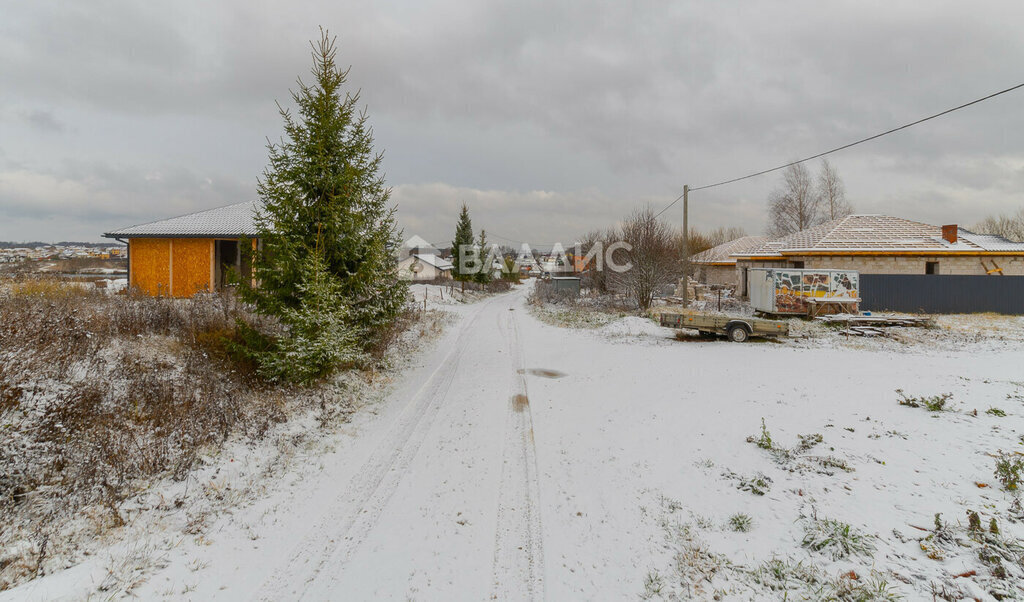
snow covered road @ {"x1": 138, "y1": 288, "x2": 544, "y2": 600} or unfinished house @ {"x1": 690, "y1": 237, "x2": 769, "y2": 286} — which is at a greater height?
unfinished house @ {"x1": 690, "y1": 237, "x2": 769, "y2": 286}

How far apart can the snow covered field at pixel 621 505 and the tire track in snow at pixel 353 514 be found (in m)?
0.02

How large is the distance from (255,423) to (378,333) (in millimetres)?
3845

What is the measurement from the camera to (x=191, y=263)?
56.9 ft

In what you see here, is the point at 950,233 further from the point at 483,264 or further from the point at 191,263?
the point at 191,263

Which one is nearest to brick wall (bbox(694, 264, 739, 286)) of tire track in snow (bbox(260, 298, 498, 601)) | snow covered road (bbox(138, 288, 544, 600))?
tire track in snow (bbox(260, 298, 498, 601))

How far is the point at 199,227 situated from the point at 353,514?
18.5m

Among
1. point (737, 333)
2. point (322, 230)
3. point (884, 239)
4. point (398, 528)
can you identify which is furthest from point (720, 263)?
point (398, 528)

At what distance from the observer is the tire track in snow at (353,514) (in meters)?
3.19

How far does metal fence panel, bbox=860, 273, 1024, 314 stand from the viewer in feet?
60.6

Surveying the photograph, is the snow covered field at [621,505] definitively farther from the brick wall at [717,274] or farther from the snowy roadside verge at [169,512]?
the brick wall at [717,274]

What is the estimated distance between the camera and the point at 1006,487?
420 centimetres

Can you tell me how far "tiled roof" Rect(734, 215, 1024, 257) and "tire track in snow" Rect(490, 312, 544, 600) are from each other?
2167 cm

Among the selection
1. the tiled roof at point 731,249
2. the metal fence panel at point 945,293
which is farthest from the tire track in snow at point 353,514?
the tiled roof at point 731,249

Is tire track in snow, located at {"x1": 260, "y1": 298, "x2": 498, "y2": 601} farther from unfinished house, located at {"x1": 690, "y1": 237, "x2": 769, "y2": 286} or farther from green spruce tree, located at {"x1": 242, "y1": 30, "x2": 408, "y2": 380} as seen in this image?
unfinished house, located at {"x1": 690, "y1": 237, "x2": 769, "y2": 286}
